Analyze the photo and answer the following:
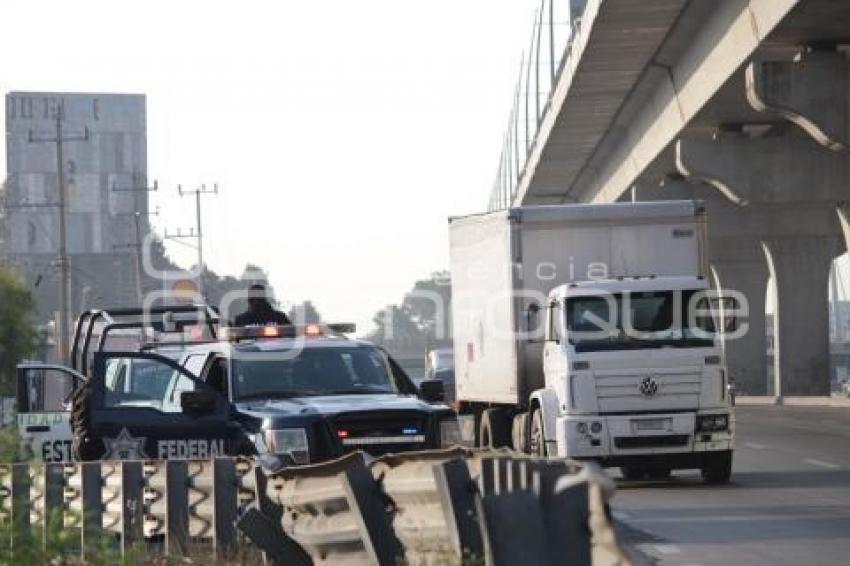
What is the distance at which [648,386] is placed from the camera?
81.3ft

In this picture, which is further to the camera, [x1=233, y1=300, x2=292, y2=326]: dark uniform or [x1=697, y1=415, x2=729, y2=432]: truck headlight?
[x1=697, y1=415, x2=729, y2=432]: truck headlight

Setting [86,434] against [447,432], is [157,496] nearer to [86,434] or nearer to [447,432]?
[86,434]

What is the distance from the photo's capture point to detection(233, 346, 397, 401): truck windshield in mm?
19781

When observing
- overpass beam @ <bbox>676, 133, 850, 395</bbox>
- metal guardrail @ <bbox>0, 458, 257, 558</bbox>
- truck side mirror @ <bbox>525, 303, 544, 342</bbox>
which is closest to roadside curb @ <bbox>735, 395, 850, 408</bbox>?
overpass beam @ <bbox>676, 133, 850, 395</bbox>

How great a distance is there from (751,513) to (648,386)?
3808 mm

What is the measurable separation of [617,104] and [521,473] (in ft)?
143

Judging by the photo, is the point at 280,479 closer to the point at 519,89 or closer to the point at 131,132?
the point at 519,89

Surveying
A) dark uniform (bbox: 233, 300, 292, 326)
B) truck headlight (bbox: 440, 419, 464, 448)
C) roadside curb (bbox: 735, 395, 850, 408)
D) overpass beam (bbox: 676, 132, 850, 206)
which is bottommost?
roadside curb (bbox: 735, 395, 850, 408)

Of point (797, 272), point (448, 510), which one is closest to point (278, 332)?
point (448, 510)

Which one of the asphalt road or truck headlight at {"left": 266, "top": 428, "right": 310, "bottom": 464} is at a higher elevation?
truck headlight at {"left": 266, "top": 428, "right": 310, "bottom": 464}

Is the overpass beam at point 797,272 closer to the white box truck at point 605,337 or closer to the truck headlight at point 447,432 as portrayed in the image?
the white box truck at point 605,337

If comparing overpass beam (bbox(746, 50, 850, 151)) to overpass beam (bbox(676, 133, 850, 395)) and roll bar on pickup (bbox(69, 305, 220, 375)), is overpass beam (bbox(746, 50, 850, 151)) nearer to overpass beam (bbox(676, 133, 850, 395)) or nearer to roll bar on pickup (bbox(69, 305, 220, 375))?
roll bar on pickup (bbox(69, 305, 220, 375))

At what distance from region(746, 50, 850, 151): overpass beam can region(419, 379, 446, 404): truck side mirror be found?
23.1 metres

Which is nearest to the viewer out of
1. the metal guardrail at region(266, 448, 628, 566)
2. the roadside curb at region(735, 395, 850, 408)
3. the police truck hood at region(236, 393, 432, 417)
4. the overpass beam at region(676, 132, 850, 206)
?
the metal guardrail at region(266, 448, 628, 566)
